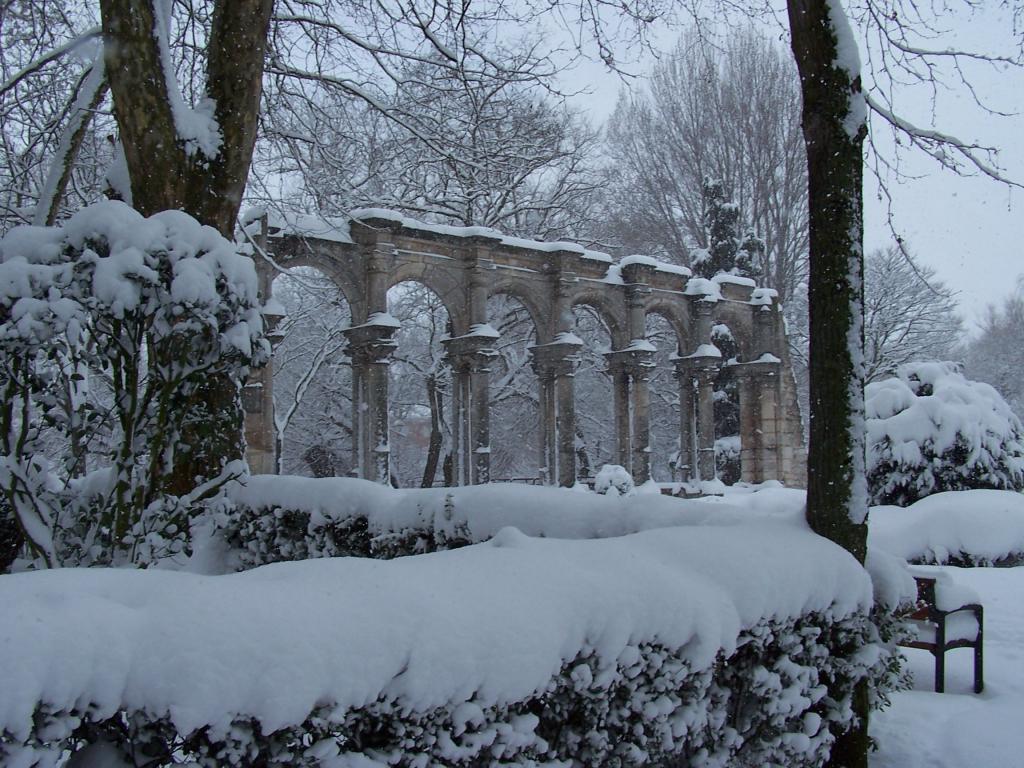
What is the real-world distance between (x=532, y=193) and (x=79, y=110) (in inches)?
718

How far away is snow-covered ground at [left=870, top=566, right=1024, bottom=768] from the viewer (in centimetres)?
438

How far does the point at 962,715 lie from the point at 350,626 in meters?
4.31

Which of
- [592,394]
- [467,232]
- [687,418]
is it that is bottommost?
[687,418]

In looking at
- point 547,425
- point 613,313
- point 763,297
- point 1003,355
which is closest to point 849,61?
point 547,425

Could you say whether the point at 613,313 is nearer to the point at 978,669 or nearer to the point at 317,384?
the point at 317,384

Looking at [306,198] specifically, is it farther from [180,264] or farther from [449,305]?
[180,264]

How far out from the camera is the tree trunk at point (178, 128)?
19.3ft

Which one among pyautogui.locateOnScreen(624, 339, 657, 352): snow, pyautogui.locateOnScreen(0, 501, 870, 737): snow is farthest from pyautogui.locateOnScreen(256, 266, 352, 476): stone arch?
pyautogui.locateOnScreen(0, 501, 870, 737): snow

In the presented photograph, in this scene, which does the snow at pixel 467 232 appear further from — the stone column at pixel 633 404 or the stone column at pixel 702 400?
the stone column at pixel 702 400

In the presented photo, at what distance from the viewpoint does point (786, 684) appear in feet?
11.4

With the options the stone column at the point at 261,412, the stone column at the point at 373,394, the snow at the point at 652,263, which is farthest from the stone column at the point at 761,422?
the stone column at the point at 261,412

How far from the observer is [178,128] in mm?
5879

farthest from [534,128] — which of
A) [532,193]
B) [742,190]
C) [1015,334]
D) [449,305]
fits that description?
[1015,334]

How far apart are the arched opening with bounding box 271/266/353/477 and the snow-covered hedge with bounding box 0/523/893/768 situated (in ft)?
68.8
